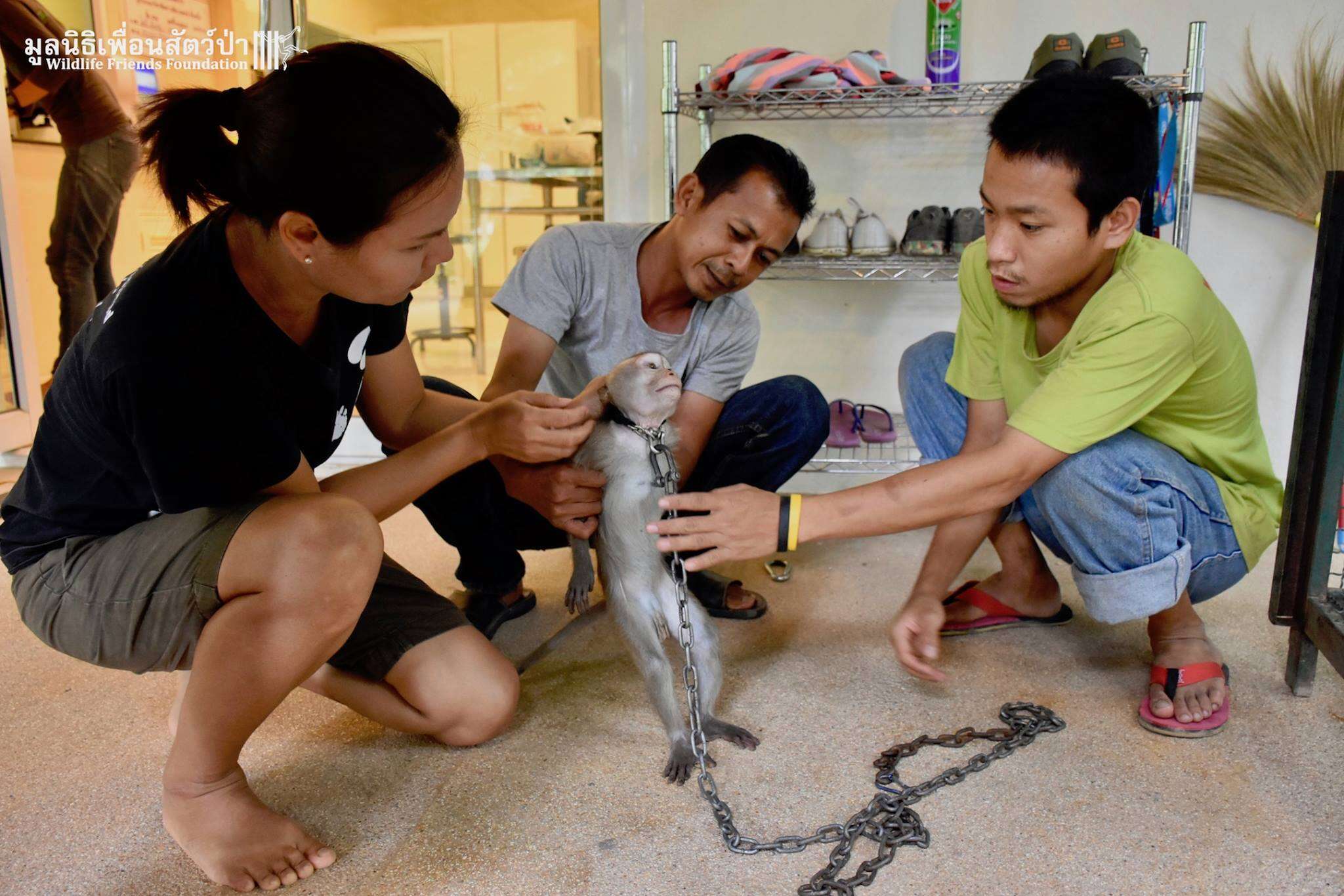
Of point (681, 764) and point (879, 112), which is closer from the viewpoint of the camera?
point (681, 764)

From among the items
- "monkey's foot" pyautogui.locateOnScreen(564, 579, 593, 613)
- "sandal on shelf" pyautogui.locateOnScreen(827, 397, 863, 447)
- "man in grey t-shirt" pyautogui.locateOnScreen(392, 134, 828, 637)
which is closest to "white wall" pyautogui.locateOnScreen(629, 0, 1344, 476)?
"sandal on shelf" pyautogui.locateOnScreen(827, 397, 863, 447)

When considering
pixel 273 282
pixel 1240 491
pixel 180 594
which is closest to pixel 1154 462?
pixel 1240 491

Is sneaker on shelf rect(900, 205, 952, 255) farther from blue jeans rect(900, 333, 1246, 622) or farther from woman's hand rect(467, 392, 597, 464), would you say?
woman's hand rect(467, 392, 597, 464)

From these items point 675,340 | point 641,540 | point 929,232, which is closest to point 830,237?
point 929,232

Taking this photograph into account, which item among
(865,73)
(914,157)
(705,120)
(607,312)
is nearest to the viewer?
(607,312)

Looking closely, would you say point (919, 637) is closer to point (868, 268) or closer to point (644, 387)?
point (644, 387)

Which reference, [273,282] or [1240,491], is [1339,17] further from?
[273,282]

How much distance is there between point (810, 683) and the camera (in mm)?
1936

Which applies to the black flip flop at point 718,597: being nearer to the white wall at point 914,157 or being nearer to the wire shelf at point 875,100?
the white wall at point 914,157

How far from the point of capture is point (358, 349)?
1.54 metres

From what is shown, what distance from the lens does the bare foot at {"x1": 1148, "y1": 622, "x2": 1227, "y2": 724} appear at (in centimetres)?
172

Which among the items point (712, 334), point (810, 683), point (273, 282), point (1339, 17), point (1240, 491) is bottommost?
point (810, 683)

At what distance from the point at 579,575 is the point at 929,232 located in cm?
165

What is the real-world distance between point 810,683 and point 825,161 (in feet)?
6.62
